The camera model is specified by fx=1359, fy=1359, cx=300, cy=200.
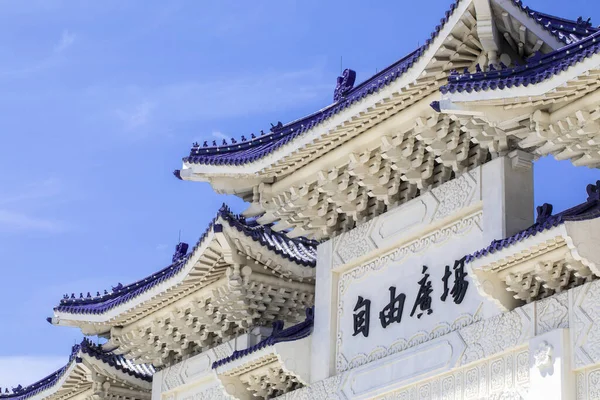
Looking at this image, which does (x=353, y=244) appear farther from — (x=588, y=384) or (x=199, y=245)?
(x=588, y=384)

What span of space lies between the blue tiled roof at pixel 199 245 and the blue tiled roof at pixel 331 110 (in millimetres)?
604

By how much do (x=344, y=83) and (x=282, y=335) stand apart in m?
2.65

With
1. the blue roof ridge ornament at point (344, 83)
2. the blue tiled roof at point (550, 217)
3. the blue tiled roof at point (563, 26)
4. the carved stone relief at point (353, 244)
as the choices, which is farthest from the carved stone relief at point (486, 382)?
the blue roof ridge ornament at point (344, 83)

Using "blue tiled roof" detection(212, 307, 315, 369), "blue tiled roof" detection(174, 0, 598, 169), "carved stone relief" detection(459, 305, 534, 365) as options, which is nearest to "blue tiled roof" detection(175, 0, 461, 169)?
"blue tiled roof" detection(174, 0, 598, 169)

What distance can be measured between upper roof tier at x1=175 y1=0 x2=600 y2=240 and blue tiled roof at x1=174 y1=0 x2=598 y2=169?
0.01 meters

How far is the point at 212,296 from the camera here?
1420cm

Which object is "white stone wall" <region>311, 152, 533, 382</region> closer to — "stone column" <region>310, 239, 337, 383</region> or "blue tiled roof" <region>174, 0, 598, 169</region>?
"stone column" <region>310, 239, 337, 383</region>

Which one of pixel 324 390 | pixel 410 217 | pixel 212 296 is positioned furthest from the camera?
pixel 212 296

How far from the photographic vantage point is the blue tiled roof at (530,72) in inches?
380

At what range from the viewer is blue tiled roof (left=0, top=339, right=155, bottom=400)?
15.8 metres

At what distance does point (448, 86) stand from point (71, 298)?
713cm

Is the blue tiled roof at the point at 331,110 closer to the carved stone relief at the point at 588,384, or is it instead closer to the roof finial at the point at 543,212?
the roof finial at the point at 543,212

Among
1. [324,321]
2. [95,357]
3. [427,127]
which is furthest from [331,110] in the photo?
[95,357]

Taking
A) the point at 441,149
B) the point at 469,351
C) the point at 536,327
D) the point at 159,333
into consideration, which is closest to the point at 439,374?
the point at 469,351
